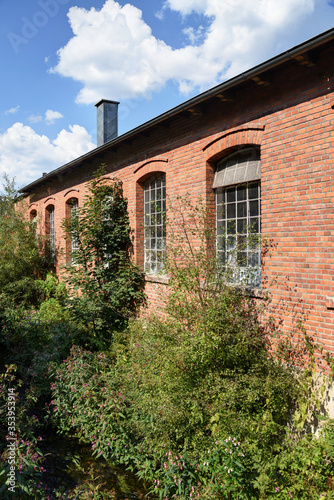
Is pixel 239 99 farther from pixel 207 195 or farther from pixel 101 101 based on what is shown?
pixel 101 101

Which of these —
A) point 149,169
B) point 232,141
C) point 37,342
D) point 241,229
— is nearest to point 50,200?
point 149,169

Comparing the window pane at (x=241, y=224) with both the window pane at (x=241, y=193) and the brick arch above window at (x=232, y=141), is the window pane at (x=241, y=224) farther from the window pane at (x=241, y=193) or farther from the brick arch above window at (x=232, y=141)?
the brick arch above window at (x=232, y=141)

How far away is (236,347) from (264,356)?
1.86 feet

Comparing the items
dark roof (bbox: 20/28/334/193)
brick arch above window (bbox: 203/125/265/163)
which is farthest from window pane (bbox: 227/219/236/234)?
dark roof (bbox: 20/28/334/193)

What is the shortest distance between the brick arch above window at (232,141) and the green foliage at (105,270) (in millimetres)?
3268

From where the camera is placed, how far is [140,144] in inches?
351

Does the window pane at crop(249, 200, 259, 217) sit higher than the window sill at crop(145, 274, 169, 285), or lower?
higher

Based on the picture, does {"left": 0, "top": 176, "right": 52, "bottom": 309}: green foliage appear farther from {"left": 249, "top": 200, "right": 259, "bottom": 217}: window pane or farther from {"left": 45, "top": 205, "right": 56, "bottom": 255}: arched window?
{"left": 249, "top": 200, "right": 259, "bottom": 217}: window pane

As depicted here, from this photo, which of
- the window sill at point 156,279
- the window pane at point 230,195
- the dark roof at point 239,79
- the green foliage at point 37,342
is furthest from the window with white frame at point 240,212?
the green foliage at point 37,342

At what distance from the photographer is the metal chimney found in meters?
14.1

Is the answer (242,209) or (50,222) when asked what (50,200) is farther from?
(242,209)

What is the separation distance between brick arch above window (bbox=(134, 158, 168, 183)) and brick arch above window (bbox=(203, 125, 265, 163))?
1430mm

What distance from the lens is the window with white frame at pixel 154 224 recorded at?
8398mm

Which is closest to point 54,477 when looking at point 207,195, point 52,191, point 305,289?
point 305,289
